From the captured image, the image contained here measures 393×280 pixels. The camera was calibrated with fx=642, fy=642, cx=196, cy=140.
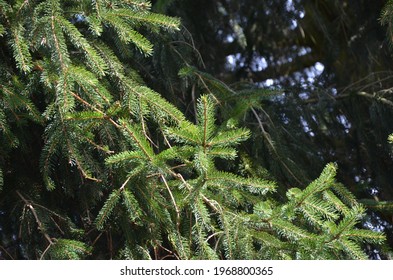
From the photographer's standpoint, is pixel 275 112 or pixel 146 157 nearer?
pixel 146 157

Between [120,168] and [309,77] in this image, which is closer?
[120,168]

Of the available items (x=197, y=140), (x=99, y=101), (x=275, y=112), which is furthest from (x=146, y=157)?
(x=275, y=112)

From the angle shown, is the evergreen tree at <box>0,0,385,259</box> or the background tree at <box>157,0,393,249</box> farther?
the background tree at <box>157,0,393,249</box>

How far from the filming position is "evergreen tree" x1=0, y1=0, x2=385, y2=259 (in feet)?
5.97

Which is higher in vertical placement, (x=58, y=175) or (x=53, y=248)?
(x=58, y=175)

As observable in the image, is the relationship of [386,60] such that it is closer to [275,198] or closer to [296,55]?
[296,55]

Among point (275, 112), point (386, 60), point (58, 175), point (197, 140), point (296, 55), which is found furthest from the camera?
point (296, 55)

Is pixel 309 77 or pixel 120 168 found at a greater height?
pixel 309 77

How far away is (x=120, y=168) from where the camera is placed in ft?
6.82

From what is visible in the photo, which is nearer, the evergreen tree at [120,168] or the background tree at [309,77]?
the evergreen tree at [120,168]

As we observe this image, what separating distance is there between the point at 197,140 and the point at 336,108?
1.62m

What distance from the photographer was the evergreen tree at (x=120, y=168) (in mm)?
1819
